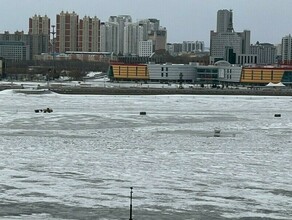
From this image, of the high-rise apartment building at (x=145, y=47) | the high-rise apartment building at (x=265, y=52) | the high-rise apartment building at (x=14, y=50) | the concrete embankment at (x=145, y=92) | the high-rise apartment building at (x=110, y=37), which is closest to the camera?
the concrete embankment at (x=145, y=92)

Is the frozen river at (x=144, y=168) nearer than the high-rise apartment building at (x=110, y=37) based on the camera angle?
Yes

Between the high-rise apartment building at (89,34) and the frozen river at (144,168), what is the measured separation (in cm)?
11278

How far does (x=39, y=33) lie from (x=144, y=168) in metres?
136

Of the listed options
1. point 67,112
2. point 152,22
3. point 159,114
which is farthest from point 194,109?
point 152,22

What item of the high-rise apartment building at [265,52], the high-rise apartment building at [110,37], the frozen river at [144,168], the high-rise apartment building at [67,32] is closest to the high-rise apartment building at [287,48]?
the high-rise apartment building at [265,52]

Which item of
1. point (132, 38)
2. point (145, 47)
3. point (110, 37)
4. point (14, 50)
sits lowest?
point (14, 50)

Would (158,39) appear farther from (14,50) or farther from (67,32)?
(14,50)

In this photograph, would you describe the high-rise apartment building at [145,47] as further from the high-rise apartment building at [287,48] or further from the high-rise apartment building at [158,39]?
the high-rise apartment building at [287,48]

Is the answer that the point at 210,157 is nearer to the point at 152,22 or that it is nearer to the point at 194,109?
the point at 194,109

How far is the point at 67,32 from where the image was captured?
459ft

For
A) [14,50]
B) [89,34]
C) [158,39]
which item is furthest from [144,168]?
[158,39]

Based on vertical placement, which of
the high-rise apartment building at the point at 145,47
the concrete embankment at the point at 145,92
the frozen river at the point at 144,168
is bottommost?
the frozen river at the point at 144,168

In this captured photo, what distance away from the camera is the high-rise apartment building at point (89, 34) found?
138500 millimetres

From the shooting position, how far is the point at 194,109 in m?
34.6
